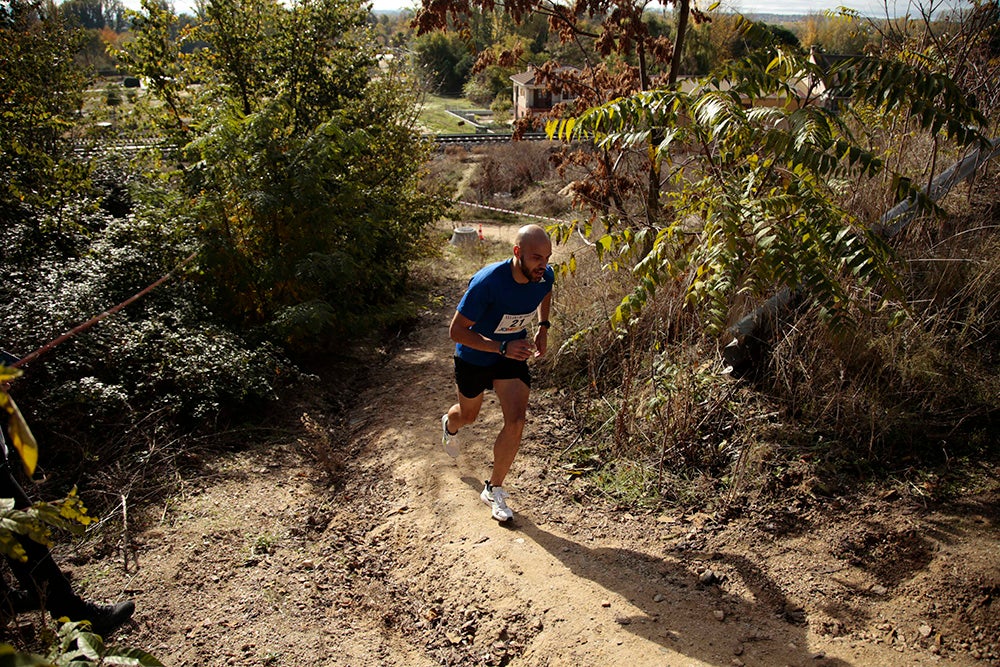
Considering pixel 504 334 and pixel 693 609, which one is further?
A: pixel 504 334

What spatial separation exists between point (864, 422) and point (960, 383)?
2.41ft

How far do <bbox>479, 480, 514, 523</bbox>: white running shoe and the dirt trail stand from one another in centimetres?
9

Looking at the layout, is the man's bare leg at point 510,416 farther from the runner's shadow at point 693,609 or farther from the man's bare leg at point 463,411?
the runner's shadow at point 693,609

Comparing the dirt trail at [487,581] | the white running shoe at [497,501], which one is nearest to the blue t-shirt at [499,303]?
the white running shoe at [497,501]

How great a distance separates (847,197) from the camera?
648cm

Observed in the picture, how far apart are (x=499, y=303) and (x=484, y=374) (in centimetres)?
56

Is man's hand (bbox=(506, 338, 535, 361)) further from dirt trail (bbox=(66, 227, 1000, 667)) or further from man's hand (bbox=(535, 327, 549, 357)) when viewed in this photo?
dirt trail (bbox=(66, 227, 1000, 667))

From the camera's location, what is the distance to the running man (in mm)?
4523

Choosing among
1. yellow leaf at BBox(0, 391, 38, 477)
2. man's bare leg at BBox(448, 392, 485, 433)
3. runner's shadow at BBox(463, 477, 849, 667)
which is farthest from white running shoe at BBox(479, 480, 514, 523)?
yellow leaf at BBox(0, 391, 38, 477)

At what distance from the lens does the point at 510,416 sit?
4.66 metres

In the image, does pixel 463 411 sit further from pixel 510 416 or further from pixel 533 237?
pixel 533 237

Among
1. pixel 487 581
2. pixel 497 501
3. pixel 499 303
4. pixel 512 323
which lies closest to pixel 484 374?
pixel 512 323

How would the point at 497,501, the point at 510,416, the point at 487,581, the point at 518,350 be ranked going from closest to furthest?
the point at 487,581 < the point at 518,350 < the point at 510,416 < the point at 497,501

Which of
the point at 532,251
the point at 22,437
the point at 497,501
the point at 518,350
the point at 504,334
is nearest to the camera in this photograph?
the point at 22,437
